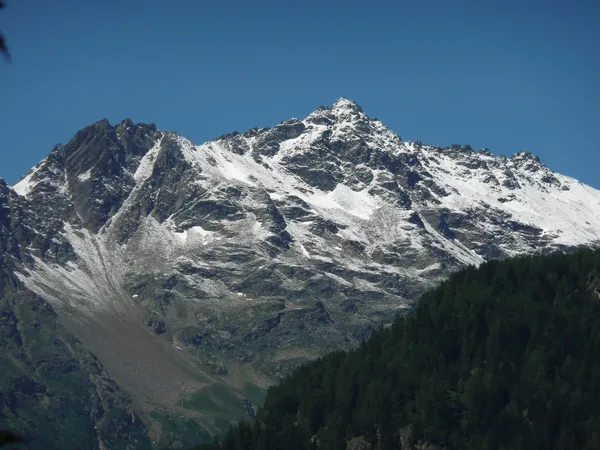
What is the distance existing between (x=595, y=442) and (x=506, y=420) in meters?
19.7

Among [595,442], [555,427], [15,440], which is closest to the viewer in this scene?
[15,440]

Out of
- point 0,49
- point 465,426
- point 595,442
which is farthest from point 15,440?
point 465,426

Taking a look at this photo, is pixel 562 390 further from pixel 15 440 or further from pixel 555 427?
pixel 15 440

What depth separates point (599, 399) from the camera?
647 ft

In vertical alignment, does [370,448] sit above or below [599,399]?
below

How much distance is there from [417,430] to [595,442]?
3439cm

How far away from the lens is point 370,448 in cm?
19925

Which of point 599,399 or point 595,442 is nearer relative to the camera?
point 595,442

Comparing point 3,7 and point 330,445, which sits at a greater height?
point 3,7

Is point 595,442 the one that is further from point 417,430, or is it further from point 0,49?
point 0,49

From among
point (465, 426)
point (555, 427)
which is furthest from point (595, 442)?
point (465, 426)

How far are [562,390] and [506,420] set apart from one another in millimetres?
14423

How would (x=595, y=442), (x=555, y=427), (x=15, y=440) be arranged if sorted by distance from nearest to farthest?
(x=15, y=440) → (x=595, y=442) → (x=555, y=427)

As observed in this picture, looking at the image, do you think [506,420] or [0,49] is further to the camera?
[506,420]
